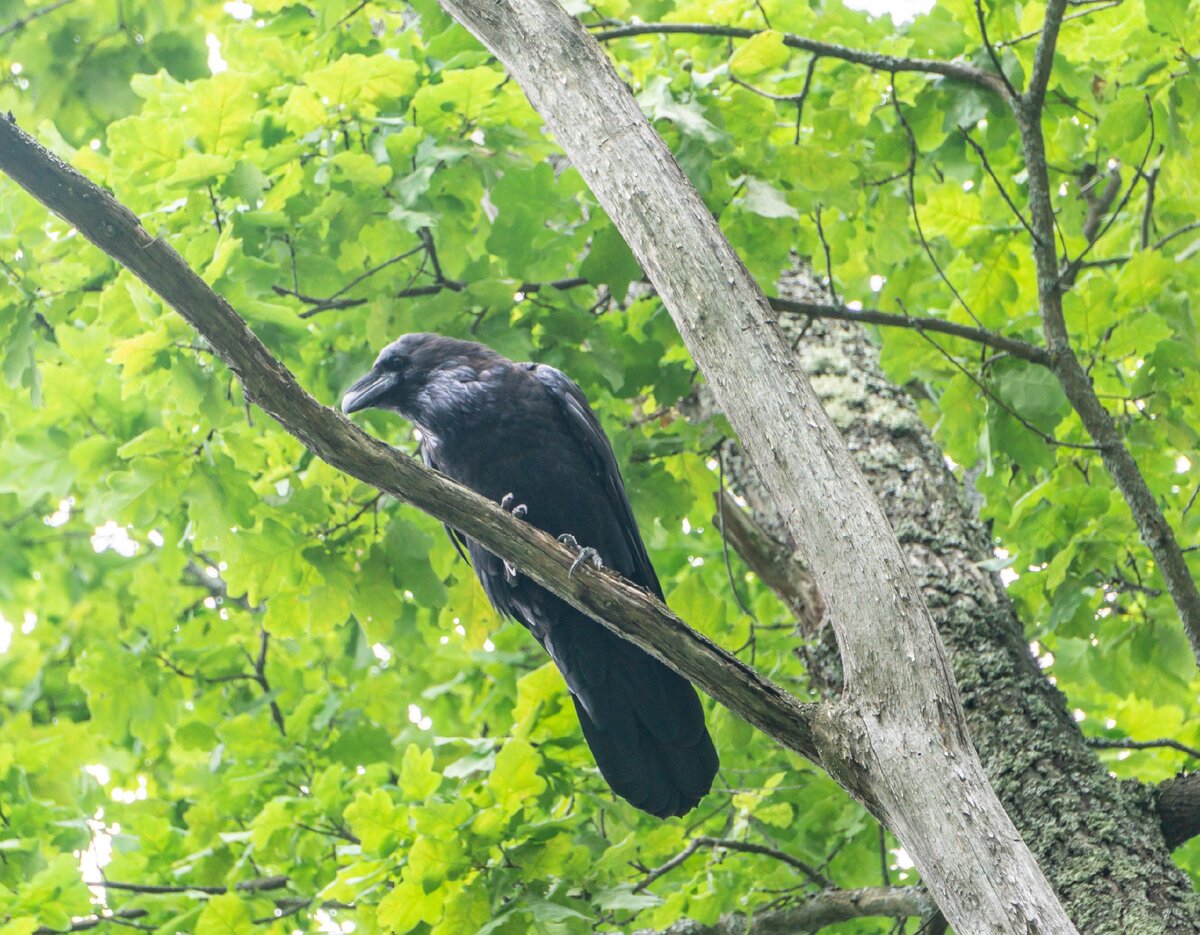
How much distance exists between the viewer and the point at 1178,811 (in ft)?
9.75

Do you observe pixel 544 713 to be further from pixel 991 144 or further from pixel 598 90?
pixel 991 144

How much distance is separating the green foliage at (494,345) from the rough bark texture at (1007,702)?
232 mm

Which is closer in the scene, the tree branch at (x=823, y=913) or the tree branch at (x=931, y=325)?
the tree branch at (x=823, y=913)

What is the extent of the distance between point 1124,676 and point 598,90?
2.55 m

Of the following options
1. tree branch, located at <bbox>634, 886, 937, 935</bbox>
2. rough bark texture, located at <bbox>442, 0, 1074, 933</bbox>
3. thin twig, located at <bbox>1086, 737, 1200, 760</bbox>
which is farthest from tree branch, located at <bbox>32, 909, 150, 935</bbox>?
thin twig, located at <bbox>1086, 737, 1200, 760</bbox>

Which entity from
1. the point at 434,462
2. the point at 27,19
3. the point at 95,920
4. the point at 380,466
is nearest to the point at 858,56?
the point at 434,462

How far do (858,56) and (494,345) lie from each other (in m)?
1.55

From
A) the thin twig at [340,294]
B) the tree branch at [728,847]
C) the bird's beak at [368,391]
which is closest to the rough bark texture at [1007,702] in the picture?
the tree branch at [728,847]

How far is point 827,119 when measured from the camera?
398 centimetres

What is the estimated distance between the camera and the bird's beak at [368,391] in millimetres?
4137

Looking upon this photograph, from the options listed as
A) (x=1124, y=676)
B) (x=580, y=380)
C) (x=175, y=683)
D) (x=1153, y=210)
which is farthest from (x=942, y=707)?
(x=175, y=683)

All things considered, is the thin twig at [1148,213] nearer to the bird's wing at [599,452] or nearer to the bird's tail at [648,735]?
the bird's wing at [599,452]

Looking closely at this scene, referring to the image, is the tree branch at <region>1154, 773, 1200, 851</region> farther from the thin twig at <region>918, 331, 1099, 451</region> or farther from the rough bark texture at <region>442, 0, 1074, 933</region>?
the rough bark texture at <region>442, 0, 1074, 933</region>

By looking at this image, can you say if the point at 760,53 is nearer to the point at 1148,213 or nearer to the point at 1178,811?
the point at 1148,213
